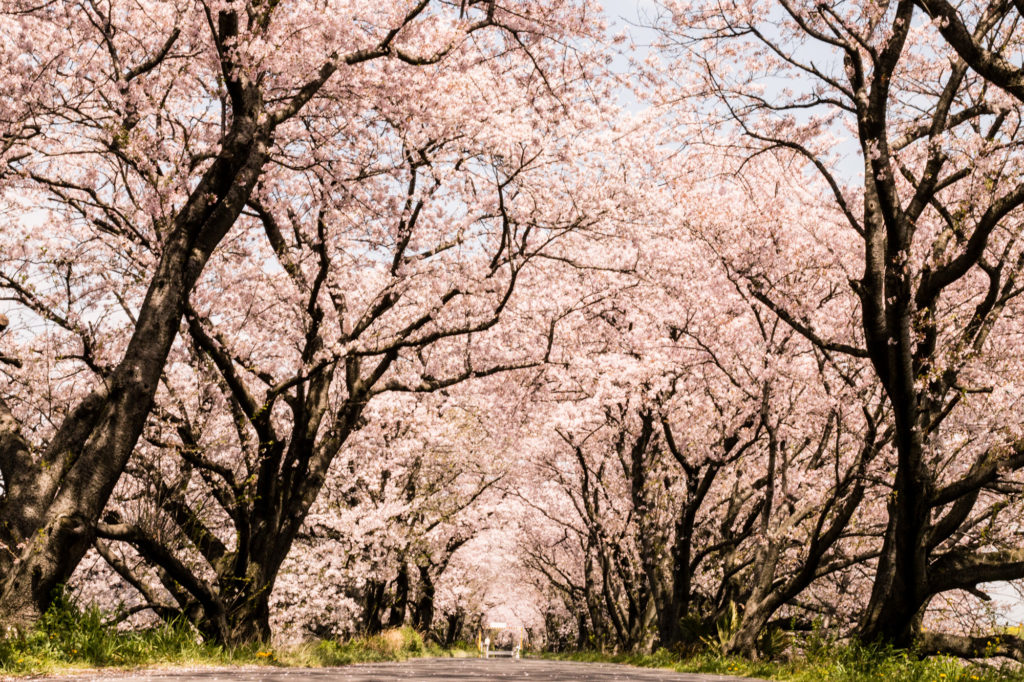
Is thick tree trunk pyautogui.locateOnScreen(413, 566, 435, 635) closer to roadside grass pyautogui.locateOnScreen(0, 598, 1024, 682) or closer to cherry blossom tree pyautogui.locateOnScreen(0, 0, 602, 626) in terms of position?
roadside grass pyautogui.locateOnScreen(0, 598, 1024, 682)

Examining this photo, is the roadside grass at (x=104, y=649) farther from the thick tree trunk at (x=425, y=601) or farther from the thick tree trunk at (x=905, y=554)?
the thick tree trunk at (x=425, y=601)

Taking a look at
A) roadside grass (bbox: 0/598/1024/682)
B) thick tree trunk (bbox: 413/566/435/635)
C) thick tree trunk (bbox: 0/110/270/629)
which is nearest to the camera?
roadside grass (bbox: 0/598/1024/682)

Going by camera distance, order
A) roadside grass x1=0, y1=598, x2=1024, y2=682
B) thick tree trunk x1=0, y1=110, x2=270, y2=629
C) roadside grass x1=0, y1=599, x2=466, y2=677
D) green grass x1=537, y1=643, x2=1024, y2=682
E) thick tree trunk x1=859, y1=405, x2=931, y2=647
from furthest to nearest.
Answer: thick tree trunk x1=859, y1=405, x2=931, y2=647
green grass x1=537, y1=643, x2=1024, y2=682
thick tree trunk x1=0, y1=110, x2=270, y2=629
roadside grass x1=0, y1=598, x2=1024, y2=682
roadside grass x1=0, y1=599, x2=466, y2=677

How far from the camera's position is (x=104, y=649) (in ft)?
30.9

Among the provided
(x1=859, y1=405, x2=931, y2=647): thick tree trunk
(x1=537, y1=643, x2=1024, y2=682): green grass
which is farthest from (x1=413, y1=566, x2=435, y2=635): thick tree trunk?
(x1=859, y1=405, x2=931, y2=647): thick tree trunk

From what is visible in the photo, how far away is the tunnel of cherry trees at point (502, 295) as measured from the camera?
10258mm

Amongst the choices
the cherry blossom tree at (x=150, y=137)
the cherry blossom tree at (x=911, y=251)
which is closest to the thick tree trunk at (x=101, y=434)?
the cherry blossom tree at (x=150, y=137)

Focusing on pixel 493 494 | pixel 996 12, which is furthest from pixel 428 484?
pixel 996 12

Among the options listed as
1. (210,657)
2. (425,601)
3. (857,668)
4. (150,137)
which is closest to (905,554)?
(857,668)

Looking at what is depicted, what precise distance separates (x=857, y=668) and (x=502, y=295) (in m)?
10.3

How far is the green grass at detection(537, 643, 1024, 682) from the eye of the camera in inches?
393

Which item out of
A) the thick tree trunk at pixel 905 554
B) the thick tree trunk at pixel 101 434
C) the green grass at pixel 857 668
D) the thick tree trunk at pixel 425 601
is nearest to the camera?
the thick tree trunk at pixel 101 434

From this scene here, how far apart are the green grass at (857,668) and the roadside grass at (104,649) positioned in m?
7.93

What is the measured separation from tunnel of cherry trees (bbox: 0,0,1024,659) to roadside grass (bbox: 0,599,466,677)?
0.40m
